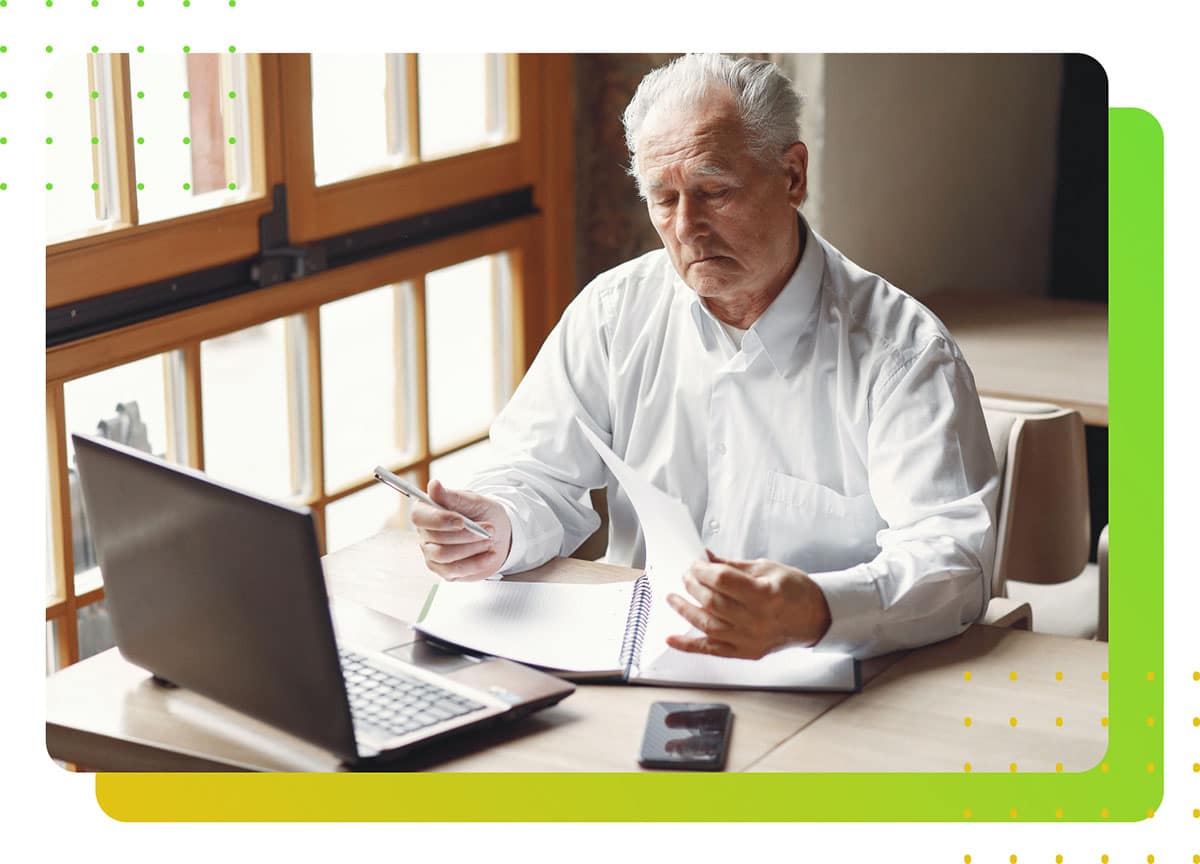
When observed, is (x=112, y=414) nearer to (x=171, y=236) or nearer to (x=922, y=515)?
(x=171, y=236)

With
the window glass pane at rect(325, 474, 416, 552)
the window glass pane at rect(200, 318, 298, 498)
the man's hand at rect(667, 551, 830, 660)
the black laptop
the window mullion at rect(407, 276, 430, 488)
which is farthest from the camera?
the window mullion at rect(407, 276, 430, 488)

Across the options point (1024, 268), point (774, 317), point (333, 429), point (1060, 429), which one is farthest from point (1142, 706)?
point (1024, 268)

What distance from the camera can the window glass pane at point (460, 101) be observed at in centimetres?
222

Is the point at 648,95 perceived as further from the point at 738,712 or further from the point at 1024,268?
the point at 1024,268

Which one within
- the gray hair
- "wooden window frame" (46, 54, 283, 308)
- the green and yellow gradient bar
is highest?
the gray hair

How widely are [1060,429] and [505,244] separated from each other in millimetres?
921

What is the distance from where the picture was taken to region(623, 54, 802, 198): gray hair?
1486mm

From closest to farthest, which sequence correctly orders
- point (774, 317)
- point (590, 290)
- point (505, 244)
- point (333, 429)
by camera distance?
1. point (774, 317)
2. point (590, 290)
3. point (333, 429)
4. point (505, 244)

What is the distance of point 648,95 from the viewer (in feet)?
5.00

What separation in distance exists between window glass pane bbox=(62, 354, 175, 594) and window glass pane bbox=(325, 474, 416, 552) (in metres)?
0.30

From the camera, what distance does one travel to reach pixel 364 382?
7.36ft

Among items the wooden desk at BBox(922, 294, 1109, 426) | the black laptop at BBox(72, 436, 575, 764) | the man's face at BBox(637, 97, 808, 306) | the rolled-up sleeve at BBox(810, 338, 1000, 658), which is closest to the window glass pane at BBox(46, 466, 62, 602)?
the black laptop at BBox(72, 436, 575, 764)

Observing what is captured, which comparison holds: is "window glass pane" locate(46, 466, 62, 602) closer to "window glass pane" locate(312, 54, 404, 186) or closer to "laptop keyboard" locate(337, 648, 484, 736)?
"laptop keyboard" locate(337, 648, 484, 736)

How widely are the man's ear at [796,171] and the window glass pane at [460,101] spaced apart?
0.79 meters
